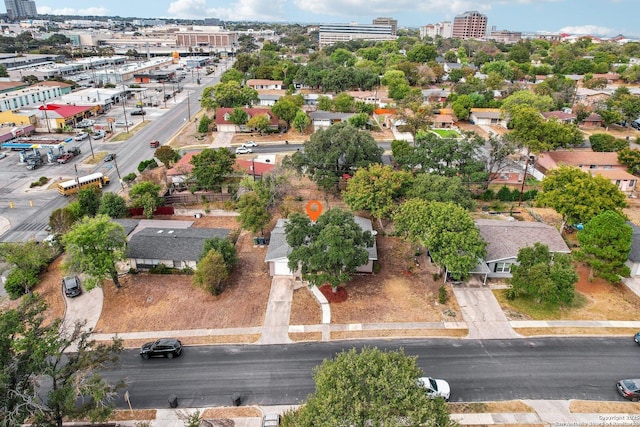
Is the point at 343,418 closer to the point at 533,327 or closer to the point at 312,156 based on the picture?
the point at 533,327

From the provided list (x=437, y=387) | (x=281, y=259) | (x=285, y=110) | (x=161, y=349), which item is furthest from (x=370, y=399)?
(x=285, y=110)

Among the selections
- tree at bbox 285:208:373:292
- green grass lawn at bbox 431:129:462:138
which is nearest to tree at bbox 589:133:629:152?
green grass lawn at bbox 431:129:462:138

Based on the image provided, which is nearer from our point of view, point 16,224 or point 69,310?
point 69,310

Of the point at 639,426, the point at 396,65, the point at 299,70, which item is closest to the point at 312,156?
the point at 639,426

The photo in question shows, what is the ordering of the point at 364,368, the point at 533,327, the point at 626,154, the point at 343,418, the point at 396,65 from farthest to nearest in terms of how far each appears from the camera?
the point at 396,65, the point at 626,154, the point at 533,327, the point at 364,368, the point at 343,418

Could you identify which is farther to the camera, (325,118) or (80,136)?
(325,118)

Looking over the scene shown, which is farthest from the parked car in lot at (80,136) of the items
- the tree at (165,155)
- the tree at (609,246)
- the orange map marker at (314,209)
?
the tree at (609,246)

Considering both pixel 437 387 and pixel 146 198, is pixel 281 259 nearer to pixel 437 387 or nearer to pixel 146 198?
pixel 437 387

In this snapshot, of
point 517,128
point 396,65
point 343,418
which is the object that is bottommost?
point 343,418
